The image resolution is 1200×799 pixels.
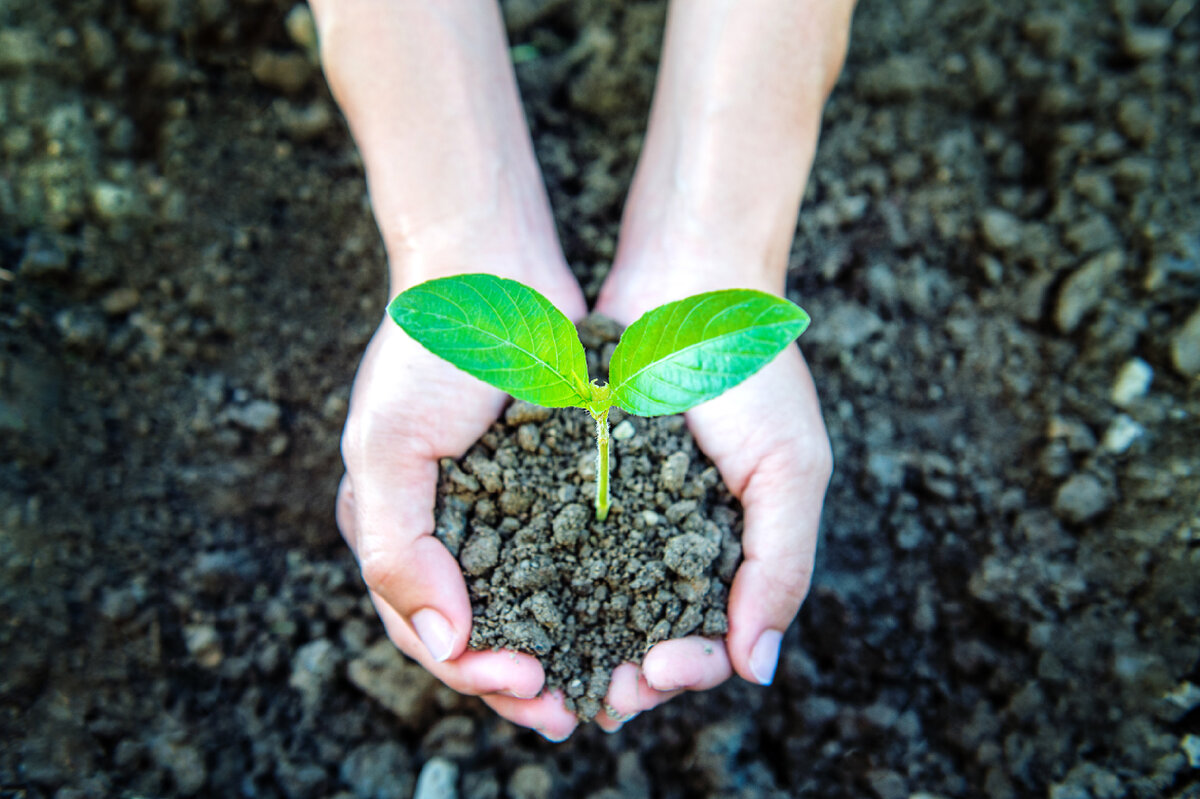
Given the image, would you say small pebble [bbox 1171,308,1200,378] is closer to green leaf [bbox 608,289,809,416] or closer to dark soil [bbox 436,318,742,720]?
dark soil [bbox 436,318,742,720]

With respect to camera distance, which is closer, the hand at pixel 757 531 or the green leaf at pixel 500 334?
the green leaf at pixel 500 334

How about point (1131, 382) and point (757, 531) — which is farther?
point (1131, 382)

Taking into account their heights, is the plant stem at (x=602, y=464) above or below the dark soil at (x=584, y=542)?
above

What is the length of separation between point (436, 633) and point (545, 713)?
0.81 ft

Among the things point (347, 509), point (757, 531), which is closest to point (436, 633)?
point (347, 509)

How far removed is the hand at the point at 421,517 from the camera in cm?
134

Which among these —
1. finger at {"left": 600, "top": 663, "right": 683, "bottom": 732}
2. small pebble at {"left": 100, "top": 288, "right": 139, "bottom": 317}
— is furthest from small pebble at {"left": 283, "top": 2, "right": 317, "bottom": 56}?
finger at {"left": 600, "top": 663, "right": 683, "bottom": 732}

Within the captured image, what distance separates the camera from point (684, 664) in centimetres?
136

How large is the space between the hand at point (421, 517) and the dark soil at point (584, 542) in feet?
0.11

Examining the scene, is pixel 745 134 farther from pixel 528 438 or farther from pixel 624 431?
pixel 528 438

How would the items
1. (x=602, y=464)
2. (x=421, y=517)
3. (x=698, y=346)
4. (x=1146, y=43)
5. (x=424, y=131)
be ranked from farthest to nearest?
1. (x=1146, y=43)
2. (x=424, y=131)
3. (x=421, y=517)
4. (x=602, y=464)
5. (x=698, y=346)

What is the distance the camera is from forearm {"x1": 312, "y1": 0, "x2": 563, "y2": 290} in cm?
158

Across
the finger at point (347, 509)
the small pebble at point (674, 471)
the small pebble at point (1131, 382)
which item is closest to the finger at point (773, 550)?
the small pebble at point (674, 471)

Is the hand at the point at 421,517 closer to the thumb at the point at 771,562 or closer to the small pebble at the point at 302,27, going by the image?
the thumb at the point at 771,562
